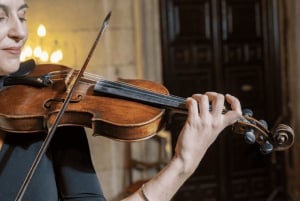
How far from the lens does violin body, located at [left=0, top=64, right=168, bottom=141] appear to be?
3.49 ft

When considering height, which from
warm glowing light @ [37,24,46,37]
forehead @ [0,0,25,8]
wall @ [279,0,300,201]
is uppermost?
warm glowing light @ [37,24,46,37]

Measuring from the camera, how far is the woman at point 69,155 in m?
0.93

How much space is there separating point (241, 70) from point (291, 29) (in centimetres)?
51

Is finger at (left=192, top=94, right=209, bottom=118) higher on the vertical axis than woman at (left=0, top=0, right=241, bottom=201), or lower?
higher

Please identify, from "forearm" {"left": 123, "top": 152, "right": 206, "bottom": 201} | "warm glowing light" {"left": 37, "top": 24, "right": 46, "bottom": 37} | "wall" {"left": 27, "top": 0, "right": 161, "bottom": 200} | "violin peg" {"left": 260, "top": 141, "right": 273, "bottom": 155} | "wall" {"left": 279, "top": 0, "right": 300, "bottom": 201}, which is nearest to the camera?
"forearm" {"left": 123, "top": 152, "right": 206, "bottom": 201}

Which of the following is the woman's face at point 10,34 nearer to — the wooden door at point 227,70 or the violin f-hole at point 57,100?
the violin f-hole at point 57,100

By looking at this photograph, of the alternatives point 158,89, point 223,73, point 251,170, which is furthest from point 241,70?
point 158,89

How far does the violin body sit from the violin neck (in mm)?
12

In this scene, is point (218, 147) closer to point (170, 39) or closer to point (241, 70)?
point (241, 70)

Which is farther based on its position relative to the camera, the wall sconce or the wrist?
the wall sconce

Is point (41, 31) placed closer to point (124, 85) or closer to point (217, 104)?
point (124, 85)

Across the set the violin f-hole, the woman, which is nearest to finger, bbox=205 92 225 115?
the woman

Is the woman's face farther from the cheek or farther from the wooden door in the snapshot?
the wooden door

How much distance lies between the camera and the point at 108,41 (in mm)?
3359
